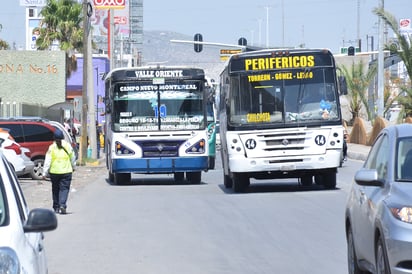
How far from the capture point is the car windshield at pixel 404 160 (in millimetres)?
9070

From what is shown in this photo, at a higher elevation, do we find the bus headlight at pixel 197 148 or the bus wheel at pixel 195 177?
the bus headlight at pixel 197 148

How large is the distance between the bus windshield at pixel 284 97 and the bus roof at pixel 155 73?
5051mm

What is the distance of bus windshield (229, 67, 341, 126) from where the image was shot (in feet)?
79.9

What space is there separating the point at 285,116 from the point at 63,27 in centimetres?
5048

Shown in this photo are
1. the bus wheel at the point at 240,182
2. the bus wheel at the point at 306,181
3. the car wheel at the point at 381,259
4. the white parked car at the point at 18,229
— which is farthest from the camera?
the bus wheel at the point at 306,181

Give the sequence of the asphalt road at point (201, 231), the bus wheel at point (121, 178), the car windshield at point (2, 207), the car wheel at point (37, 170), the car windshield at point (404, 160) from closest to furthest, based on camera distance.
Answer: the car windshield at point (2, 207) → the car windshield at point (404, 160) → the asphalt road at point (201, 231) → the bus wheel at point (121, 178) → the car wheel at point (37, 170)

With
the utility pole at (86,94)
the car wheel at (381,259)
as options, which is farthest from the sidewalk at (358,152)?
the car wheel at (381,259)

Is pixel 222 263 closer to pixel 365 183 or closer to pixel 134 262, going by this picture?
pixel 134 262

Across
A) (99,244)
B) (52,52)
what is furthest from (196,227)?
(52,52)

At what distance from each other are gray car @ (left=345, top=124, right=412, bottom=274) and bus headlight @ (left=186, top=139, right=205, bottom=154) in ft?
60.4

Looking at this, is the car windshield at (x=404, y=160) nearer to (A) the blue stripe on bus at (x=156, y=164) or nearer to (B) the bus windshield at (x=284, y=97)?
(B) the bus windshield at (x=284, y=97)

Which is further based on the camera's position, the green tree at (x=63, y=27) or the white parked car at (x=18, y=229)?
the green tree at (x=63, y=27)

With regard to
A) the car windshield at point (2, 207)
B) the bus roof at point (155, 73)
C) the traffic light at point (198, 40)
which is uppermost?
the traffic light at point (198, 40)

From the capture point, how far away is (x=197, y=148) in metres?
29.2
